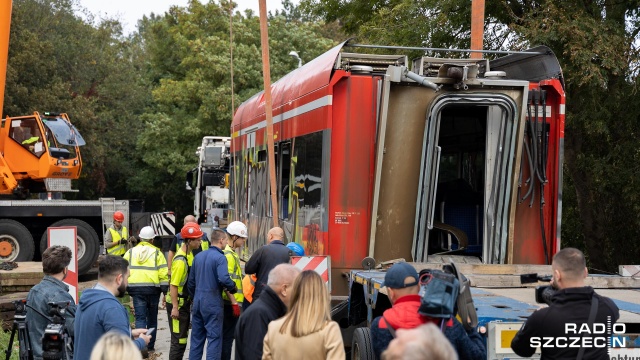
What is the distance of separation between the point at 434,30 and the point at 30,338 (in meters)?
11.3

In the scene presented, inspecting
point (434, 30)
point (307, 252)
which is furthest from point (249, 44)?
point (307, 252)

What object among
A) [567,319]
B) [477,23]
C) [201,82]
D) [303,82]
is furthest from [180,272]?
[201,82]

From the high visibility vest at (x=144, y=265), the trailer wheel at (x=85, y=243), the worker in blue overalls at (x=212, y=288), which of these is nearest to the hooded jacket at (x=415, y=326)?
the worker in blue overalls at (x=212, y=288)

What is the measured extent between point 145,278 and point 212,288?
226 centimetres

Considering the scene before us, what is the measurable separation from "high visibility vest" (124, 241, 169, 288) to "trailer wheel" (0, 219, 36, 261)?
422 inches

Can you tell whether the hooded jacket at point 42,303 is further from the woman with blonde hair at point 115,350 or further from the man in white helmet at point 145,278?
the man in white helmet at point 145,278

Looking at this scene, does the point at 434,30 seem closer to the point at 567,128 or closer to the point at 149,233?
the point at 567,128

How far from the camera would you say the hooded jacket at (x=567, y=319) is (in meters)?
4.97

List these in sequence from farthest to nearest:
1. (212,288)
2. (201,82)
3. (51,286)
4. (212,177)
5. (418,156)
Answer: (201,82) < (212,177) < (212,288) < (418,156) < (51,286)

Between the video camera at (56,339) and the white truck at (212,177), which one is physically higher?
the white truck at (212,177)

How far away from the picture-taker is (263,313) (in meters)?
5.91

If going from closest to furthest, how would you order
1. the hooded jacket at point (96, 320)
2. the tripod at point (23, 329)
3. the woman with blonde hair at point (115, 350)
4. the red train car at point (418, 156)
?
the woman with blonde hair at point (115, 350), the hooded jacket at point (96, 320), the tripod at point (23, 329), the red train car at point (418, 156)

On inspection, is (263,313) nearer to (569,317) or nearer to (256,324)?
(256,324)

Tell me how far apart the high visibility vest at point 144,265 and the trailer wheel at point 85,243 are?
34.0ft
